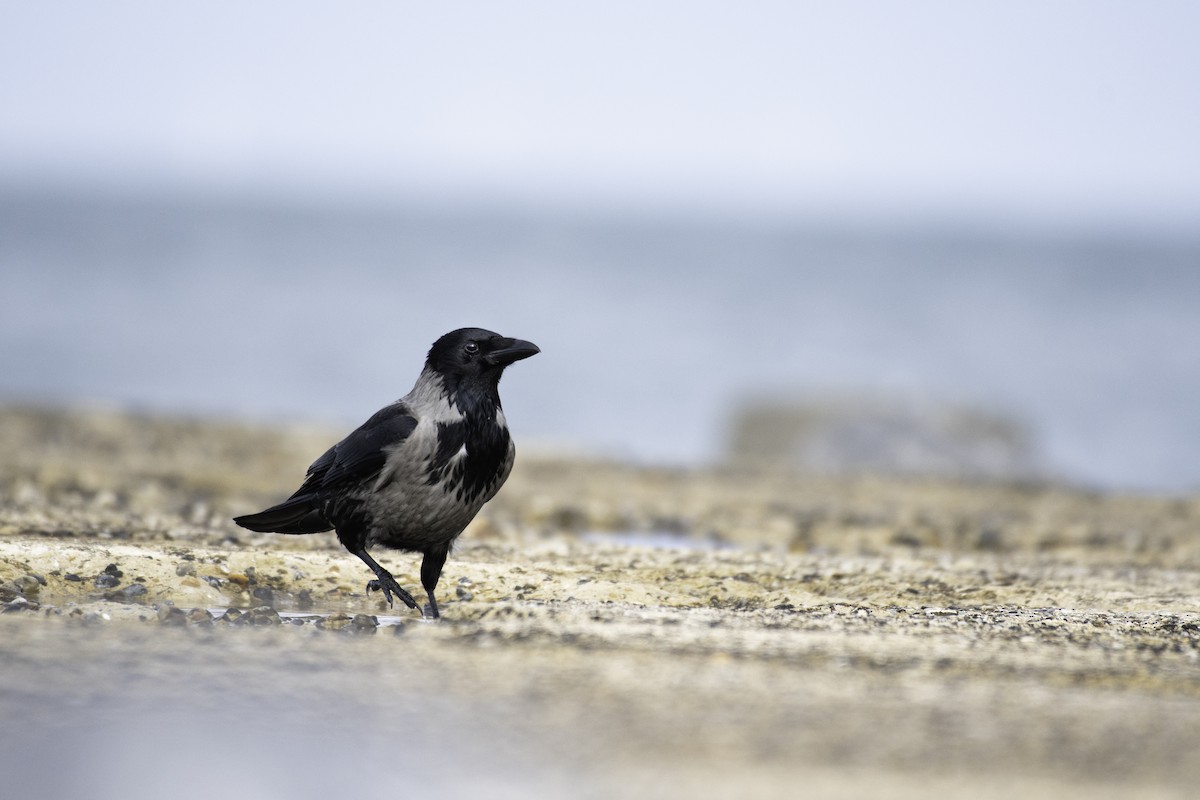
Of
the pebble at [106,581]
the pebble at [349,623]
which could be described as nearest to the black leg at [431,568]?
the pebble at [349,623]

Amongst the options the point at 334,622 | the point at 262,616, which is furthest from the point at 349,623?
the point at 262,616

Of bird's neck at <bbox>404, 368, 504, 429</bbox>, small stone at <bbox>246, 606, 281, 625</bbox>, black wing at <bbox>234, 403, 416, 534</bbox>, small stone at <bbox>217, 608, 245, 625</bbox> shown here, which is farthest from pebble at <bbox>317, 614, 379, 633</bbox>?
bird's neck at <bbox>404, 368, 504, 429</bbox>

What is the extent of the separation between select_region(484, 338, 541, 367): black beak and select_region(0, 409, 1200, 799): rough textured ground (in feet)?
3.02

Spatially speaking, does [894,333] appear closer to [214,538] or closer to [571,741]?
[214,538]

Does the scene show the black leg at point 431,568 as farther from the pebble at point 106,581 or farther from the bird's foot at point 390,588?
the pebble at point 106,581

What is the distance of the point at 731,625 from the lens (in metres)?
4.82

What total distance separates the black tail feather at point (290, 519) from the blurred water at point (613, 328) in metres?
8.92

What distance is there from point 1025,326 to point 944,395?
57.0ft

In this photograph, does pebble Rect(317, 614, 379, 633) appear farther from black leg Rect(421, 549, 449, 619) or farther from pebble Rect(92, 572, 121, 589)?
pebble Rect(92, 572, 121, 589)

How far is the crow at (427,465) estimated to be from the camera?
5.06 m

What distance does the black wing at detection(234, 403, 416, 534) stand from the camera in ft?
16.7

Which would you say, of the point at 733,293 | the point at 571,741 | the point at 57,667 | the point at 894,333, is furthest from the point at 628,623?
the point at 733,293

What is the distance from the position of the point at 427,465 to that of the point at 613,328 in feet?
89.7

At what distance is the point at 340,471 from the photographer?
206 inches
